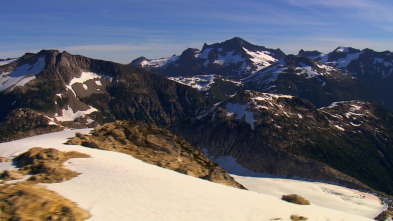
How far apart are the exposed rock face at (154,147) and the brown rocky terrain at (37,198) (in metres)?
11.3

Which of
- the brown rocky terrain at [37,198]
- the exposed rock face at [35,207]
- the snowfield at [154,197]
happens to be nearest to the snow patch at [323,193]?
the snowfield at [154,197]

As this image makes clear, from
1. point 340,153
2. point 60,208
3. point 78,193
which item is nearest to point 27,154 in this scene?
point 78,193

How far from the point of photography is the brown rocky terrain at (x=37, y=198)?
1947 centimetres

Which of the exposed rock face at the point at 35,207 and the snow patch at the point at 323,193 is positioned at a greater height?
the exposed rock face at the point at 35,207

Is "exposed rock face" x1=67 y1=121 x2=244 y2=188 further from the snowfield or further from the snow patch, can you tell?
the snow patch

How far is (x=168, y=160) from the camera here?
41.9 meters

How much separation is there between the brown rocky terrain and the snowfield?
96 cm

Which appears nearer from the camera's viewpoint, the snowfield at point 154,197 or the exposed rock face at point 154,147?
the snowfield at point 154,197

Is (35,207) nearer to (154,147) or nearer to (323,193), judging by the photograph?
(154,147)

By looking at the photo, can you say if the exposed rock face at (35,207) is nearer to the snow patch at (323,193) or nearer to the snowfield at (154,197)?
the snowfield at (154,197)

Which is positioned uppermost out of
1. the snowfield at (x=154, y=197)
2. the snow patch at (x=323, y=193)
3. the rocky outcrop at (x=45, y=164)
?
the rocky outcrop at (x=45, y=164)

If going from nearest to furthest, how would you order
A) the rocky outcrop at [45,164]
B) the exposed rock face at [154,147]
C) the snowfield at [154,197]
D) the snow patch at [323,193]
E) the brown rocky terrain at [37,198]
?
the brown rocky terrain at [37,198] < the snowfield at [154,197] < the rocky outcrop at [45,164] < the exposed rock face at [154,147] < the snow patch at [323,193]

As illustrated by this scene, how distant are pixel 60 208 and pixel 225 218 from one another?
38.7 ft

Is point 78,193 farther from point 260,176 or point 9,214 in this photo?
point 260,176
